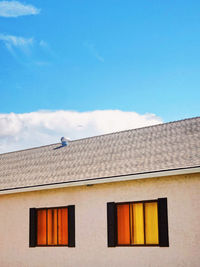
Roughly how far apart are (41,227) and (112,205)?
3092 mm

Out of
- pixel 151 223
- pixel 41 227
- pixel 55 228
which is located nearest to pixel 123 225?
pixel 151 223

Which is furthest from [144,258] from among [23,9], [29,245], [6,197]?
[23,9]

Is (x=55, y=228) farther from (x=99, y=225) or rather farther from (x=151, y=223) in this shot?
(x=151, y=223)

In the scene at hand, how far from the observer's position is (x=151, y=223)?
14156 mm

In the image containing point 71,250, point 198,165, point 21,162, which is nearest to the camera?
point 198,165

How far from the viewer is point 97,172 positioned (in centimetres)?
1561

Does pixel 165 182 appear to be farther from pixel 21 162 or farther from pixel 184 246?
pixel 21 162

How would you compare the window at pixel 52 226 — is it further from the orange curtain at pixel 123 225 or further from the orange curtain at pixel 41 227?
the orange curtain at pixel 123 225

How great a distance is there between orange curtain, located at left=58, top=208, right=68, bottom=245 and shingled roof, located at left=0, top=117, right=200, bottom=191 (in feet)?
3.38

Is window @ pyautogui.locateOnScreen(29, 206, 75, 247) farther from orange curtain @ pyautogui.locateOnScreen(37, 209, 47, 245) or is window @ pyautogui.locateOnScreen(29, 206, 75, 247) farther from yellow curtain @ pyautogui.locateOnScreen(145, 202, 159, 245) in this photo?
yellow curtain @ pyautogui.locateOnScreen(145, 202, 159, 245)

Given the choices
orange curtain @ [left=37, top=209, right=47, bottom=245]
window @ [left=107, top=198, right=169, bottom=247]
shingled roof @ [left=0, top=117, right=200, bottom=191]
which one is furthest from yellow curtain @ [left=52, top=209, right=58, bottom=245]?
window @ [left=107, top=198, right=169, bottom=247]

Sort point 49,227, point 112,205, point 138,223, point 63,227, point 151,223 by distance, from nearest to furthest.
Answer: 1. point 151,223
2. point 138,223
3. point 112,205
4. point 63,227
5. point 49,227

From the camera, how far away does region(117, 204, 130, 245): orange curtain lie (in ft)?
47.9

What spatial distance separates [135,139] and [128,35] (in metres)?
4.41
